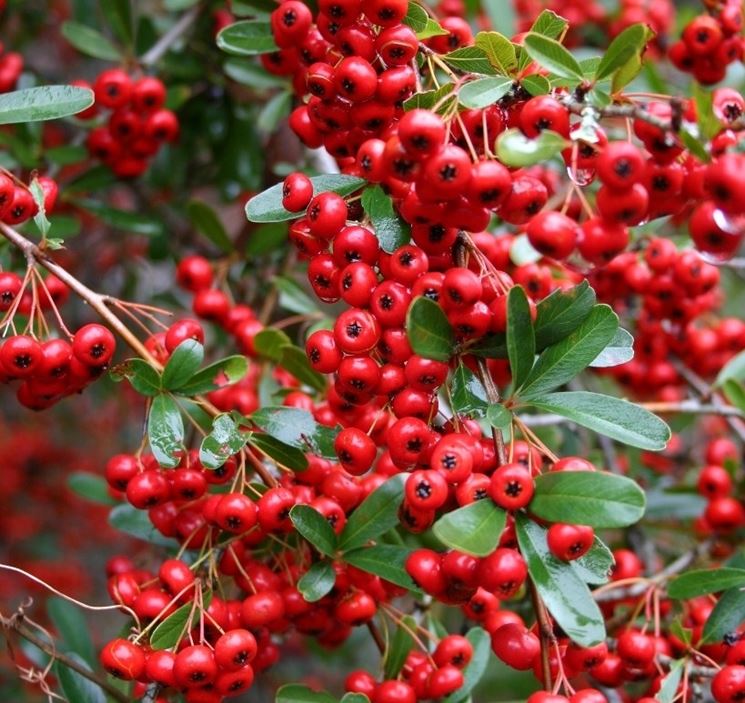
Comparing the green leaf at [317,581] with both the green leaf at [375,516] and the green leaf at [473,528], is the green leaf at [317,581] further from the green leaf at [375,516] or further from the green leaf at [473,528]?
the green leaf at [473,528]

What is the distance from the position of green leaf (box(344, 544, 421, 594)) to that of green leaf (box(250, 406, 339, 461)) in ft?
0.72

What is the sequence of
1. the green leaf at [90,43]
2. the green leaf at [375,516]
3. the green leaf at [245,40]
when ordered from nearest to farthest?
the green leaf at [375,516], the green leaf at [245,40], the green leaf at [90,43]

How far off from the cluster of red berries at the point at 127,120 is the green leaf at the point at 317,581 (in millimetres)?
1616

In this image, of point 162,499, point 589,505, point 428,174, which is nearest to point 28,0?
point 162,499

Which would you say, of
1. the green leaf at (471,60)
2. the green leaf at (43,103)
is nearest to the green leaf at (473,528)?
the green leaf at (471,60)

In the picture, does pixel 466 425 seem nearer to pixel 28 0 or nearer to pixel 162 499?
pixel 162 499

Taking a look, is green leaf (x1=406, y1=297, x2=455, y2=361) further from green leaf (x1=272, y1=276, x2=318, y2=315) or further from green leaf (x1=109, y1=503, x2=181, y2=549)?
green leaf (x1=272, y1=276, x2=318, y2=315)

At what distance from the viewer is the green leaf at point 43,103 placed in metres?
1.95

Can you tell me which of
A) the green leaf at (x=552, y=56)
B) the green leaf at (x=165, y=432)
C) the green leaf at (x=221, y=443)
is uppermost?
the green leaf at (x=552, y=56)

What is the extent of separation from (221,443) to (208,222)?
4.72 ft

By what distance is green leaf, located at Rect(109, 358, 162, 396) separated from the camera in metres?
1.85

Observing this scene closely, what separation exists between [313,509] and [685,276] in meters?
1.59

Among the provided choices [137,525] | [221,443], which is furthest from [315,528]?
[137,525]

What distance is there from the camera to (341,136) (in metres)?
1.86
